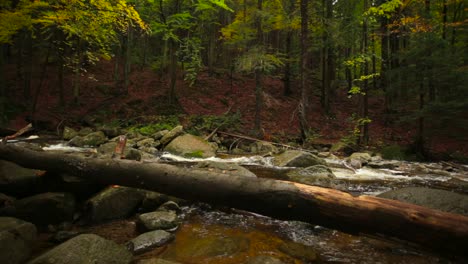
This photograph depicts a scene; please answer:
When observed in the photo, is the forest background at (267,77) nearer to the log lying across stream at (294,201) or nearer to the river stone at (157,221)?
the log lying across stream at (294,201)

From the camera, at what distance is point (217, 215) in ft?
19.0

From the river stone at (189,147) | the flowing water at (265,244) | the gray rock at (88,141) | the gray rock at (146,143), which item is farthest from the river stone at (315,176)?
the gray rock at (88,141)

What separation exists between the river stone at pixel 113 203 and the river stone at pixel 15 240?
1.21m

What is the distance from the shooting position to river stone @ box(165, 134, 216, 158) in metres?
13.3

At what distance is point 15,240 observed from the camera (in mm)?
3787

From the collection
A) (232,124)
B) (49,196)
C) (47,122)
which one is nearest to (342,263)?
(49,196)

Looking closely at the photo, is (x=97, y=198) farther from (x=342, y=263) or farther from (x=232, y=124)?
(x=232, y=124)

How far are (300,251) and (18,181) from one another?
528 cm

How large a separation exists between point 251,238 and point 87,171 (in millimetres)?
3145

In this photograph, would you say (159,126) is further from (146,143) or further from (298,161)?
(298,161)

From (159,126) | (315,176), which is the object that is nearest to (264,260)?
(315,176)

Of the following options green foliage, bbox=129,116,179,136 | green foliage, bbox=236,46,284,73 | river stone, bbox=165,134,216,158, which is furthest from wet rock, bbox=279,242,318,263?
green foliage, bbox=129,116,179,136

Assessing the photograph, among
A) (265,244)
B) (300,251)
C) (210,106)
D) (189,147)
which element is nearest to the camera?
(300,251)

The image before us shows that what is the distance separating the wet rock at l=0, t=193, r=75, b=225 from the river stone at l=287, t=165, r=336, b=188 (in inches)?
217
